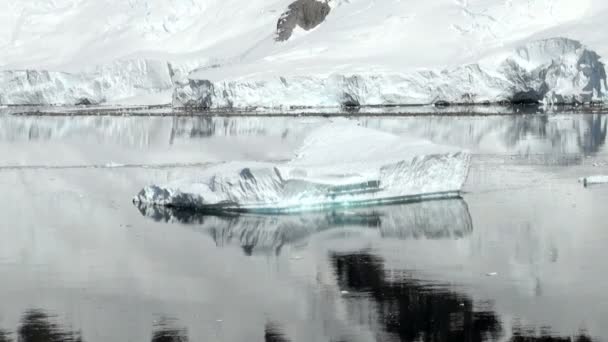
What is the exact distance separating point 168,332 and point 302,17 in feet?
141

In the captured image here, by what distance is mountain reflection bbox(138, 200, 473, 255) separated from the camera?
15.3 m

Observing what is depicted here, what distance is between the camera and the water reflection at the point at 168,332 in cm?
1038

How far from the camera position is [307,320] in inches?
435

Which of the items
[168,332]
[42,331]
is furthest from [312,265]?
[42,331]

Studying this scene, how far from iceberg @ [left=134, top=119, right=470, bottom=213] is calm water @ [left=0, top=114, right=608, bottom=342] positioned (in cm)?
37

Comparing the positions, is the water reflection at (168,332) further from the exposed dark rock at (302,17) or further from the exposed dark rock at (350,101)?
the exposed dark rock at (302,17)

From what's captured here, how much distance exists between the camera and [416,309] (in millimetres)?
11180

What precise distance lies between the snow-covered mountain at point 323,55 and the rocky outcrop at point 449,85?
0.16 feet

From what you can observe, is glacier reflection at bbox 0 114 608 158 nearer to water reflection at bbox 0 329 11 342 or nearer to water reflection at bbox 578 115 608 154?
water reflection at bbox 578 115 608 154

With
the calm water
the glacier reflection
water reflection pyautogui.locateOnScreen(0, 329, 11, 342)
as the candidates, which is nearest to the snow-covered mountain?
the glacier reflection

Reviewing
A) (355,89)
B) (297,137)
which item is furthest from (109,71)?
(297,137)

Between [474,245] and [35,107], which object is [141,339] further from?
[35,107]

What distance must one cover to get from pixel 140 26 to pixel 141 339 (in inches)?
2016

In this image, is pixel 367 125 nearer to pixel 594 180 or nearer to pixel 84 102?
pixel 594 180
